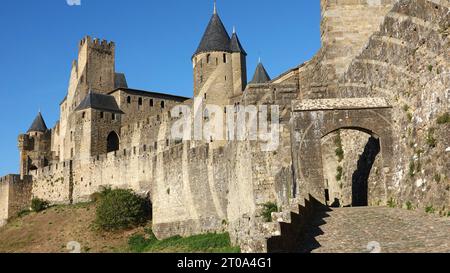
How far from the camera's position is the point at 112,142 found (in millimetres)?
51750

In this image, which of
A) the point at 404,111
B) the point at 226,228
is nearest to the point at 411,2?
the point at 404,111

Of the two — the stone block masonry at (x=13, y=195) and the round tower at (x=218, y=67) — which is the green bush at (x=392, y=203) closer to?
the round tower at (x=218, y=67)

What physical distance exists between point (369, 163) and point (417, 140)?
2.93m

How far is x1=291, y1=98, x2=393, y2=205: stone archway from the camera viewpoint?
14688mm

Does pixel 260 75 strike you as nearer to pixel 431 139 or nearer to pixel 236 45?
pixel 236 45

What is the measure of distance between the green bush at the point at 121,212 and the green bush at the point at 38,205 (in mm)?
12705

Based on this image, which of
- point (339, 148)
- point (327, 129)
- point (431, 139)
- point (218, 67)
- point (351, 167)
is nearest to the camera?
point (431, 139)

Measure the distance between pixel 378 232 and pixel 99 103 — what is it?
44.0 meters

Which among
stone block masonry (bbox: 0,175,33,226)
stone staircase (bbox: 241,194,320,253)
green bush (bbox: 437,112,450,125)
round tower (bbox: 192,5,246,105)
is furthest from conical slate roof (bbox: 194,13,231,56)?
stone staircase (bbox: 241,194,320,253)

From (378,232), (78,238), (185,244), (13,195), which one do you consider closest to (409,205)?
(378,232)

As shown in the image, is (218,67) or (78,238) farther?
(218,67)

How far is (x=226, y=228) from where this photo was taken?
26.7 metres

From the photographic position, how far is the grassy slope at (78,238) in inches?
1077

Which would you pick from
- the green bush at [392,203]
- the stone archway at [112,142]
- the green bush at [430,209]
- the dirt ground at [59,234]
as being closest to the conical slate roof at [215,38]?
the dirt ground at [59,234]
